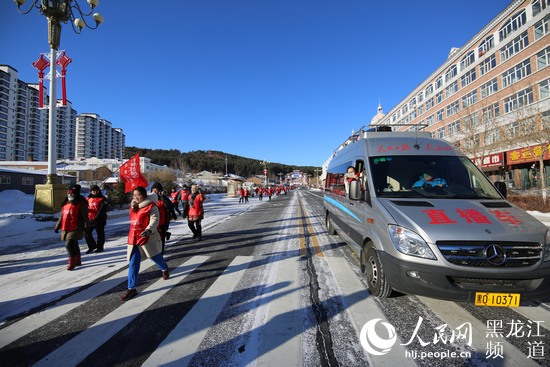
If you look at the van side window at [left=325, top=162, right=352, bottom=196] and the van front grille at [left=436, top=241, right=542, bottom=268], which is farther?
the van side window at [left=325, top=162, right=352, bottom=196]

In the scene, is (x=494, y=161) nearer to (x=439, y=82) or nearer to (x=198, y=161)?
(x=439, y=82)

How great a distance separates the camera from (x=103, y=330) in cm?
301

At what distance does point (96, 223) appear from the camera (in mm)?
6906

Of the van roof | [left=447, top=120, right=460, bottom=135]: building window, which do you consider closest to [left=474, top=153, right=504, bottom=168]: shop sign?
[left=447, top=120, right=460, bottom=135]: building window

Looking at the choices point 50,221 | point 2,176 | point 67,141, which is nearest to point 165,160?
point 67,141

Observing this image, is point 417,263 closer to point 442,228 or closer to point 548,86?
point 442,228

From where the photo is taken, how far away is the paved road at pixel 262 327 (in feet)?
8.23

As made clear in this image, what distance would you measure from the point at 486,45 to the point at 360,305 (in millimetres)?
45221

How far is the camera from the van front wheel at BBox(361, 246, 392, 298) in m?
3.53

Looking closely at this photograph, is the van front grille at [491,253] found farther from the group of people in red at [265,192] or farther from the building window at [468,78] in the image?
the building window at [468,78]

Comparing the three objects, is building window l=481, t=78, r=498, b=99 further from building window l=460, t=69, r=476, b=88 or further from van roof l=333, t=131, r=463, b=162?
van roof l=333, t=131, r=463, b=162

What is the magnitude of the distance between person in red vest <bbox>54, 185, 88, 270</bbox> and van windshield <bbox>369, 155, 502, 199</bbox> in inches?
231

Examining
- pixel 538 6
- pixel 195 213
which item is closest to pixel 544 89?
pixel 538 6

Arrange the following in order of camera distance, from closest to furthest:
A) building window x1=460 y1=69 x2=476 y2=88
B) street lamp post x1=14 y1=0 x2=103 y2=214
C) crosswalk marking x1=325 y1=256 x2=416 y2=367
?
crosswalk marking x1=325 y1=256 x2=416 y2=367 < street lamp post x1=14 y1=0 x2=103 y2=214 < building window x1=460 y1=69 x2=476 y2=88
